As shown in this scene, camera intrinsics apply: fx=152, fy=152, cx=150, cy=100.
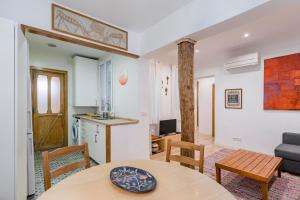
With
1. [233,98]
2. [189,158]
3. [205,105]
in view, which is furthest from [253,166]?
[205,105]

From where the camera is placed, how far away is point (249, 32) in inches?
115

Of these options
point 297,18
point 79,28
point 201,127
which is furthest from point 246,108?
point 79,28

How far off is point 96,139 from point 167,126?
2.04 m

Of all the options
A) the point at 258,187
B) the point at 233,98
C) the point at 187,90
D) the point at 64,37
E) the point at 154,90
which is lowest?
the point at 258,187

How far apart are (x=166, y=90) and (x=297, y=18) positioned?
305 centimetres

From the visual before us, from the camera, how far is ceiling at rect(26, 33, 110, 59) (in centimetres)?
330

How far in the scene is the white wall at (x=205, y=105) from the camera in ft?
19.6

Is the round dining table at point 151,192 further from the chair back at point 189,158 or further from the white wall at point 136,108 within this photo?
the white wall at point 136,108

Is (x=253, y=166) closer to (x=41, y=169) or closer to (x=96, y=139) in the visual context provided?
(x=96, y=139)

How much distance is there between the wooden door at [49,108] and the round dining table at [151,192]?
3.59 m

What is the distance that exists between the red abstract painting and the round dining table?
10.8ft

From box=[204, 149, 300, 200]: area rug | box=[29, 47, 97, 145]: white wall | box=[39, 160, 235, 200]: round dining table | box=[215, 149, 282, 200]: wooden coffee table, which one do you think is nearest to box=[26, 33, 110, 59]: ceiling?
box=[29, 47, 97, 145]: white wall

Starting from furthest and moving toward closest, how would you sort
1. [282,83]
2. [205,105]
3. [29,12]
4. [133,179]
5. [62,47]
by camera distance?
Answer: [205,105] → [62,47] → [282,83] → [29,12] → [133,179]

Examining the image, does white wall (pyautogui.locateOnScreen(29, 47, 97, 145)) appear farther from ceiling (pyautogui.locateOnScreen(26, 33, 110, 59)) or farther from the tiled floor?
the tiled floor
